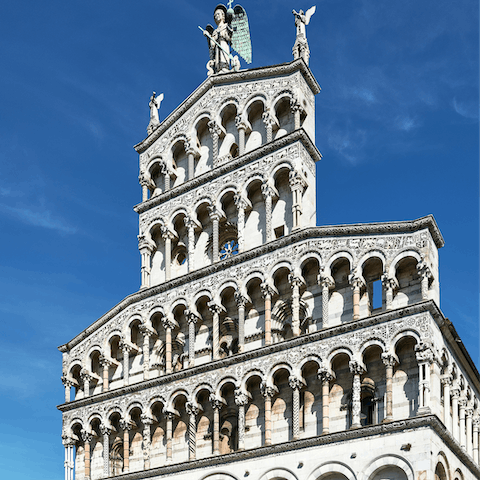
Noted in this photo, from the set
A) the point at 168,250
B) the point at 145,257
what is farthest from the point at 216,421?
the point at 145,257

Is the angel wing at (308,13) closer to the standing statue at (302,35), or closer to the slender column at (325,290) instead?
the standing statue at (302,35)

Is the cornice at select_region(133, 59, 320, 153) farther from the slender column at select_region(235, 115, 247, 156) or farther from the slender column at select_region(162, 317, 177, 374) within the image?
the slender column at select_region(162, 317, 177, 374)

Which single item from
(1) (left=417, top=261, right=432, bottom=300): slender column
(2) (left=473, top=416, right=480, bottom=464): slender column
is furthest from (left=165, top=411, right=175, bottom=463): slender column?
(2) (left=473, top=416, right=480, bottom=464): slender column

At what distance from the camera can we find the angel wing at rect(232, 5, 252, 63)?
4091 cm

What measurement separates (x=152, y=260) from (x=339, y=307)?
31.5ft

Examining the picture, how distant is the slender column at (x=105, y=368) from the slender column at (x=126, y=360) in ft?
2.73

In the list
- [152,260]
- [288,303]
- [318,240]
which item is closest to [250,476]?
[288,303]

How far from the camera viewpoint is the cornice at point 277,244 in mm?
28172

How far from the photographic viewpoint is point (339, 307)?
29.2 m

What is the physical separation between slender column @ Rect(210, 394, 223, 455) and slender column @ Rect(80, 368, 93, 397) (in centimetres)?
665

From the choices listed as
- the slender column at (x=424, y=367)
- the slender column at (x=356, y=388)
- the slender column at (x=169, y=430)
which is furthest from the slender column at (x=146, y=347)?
the slender column at (x=424, y=367)

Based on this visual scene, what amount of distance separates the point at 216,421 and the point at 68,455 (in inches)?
298

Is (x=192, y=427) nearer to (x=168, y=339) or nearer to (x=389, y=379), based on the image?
(x=168, y=339)

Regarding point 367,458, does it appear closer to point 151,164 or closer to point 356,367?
point 356,367
